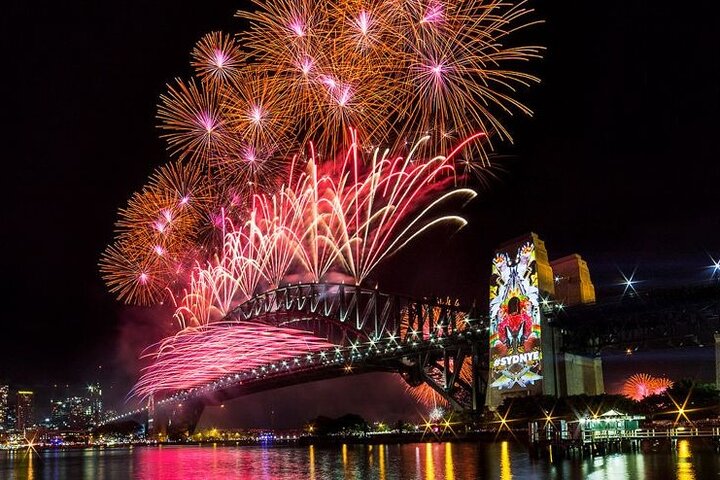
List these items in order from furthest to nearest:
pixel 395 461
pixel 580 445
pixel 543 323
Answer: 1. pixel 543 323
2. pixel 395 461
3. pixel 580 445

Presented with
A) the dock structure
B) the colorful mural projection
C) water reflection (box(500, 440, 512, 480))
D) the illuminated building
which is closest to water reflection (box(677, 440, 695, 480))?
the dock structure

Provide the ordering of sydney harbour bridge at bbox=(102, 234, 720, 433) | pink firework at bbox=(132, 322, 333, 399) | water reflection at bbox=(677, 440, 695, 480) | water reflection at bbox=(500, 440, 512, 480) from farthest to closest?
pink firework at bbox=(132, 322, 333, 399) < sydney harbour bridge at bbox=(102, 234, 720, 433) < water reflection at bbox=(500, 440, 512, 480) < water reflection at bbox=(677, 440, 695, 480)

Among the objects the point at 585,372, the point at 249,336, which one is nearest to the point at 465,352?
the point at 585,372

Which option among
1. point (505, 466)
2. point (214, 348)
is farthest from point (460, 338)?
point (505, 466)

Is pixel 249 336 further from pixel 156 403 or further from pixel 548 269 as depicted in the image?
pixel 156 403

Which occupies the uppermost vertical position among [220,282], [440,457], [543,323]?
[220,282]

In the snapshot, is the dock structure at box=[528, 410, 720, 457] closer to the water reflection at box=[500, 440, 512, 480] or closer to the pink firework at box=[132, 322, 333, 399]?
the water reflection at box=[500, 440, 512, 480]
